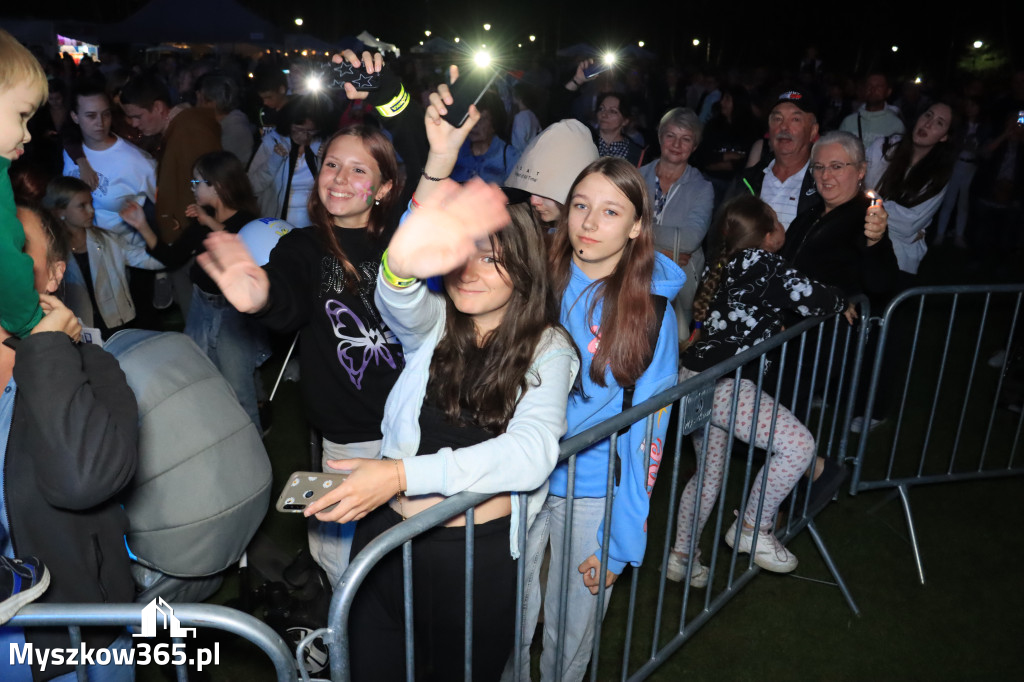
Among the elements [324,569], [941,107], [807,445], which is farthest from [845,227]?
[324,569]

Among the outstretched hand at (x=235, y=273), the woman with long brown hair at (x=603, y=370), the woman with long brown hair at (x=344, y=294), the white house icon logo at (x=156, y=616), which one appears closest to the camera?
the white house icon logo at (x=156, y=616)

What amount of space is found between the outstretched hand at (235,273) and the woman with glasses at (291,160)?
3.09 m

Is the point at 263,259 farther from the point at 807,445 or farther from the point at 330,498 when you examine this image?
the point at 807,445

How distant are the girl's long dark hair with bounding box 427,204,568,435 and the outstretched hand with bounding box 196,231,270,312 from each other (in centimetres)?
69

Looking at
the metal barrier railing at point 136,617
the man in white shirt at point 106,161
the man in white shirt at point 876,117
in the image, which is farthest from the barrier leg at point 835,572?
the man in white shirt at point 876,117

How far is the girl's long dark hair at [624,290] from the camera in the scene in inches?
102

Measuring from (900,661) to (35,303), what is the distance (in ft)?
12.2

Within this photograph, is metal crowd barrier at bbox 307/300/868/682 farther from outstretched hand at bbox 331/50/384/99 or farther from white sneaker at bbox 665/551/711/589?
outstretched hand at bbox 331/50/384/99

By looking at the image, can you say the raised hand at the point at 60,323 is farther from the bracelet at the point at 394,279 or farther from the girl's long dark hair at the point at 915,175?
the girl's long dark hair at the point at 915,175

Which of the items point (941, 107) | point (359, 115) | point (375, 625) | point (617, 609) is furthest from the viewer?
point (359, 115)

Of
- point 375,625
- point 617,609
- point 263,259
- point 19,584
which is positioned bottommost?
point 617,609

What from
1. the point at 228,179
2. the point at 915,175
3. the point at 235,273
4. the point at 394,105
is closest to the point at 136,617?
the point at 235,273

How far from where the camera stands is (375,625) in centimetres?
227

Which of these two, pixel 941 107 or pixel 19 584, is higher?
pixel 941 107
